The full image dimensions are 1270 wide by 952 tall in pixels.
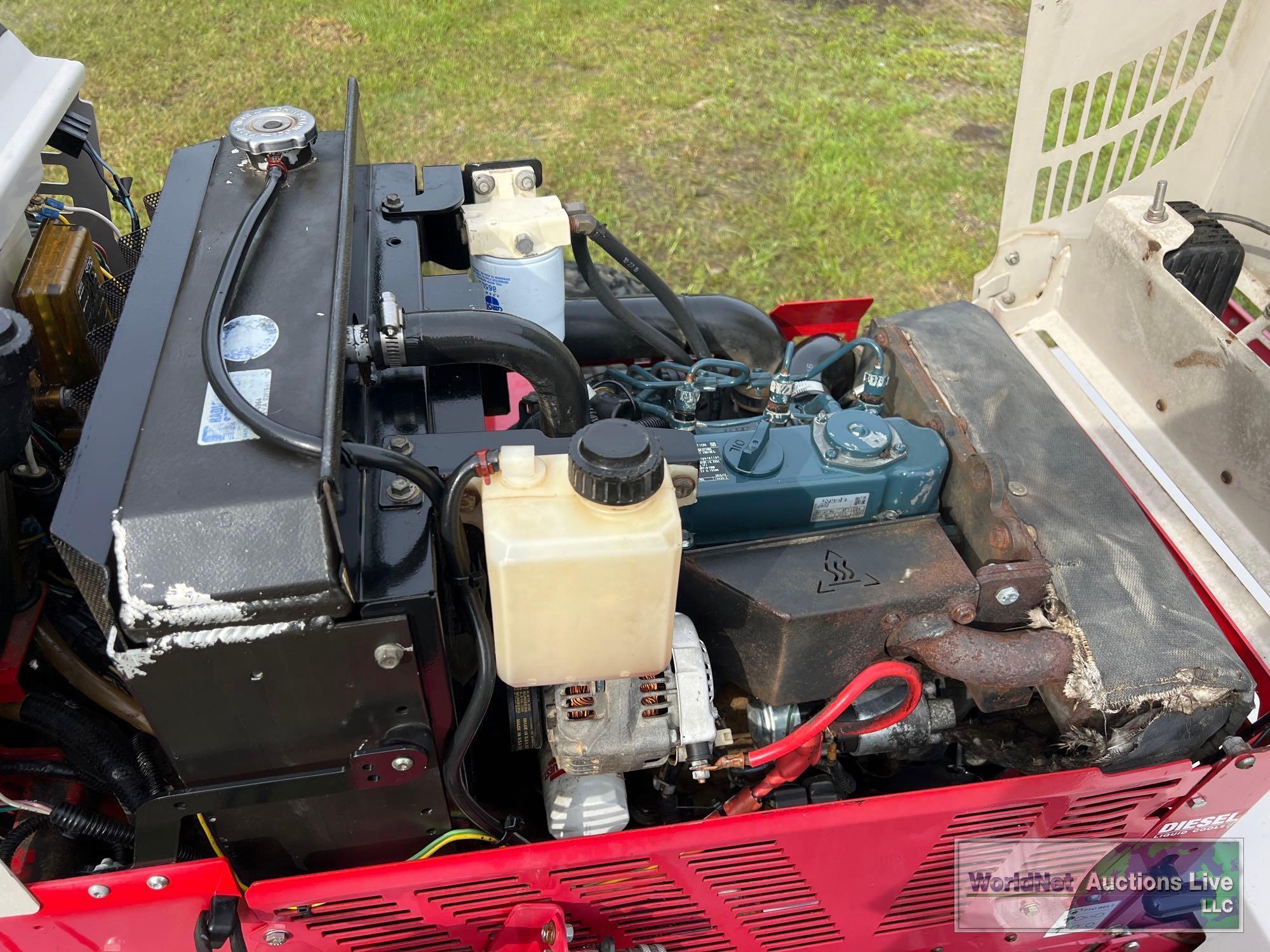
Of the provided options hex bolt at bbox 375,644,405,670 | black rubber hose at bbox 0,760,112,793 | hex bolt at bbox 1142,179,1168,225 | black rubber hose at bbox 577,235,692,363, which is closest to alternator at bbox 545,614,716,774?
hex bolt at bbox 375,644,405,670

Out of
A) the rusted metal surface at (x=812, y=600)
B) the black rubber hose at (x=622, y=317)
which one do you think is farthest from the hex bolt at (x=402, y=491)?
the black rubber hose at (x=622, y=317)

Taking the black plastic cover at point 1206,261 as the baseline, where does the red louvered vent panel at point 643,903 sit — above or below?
below

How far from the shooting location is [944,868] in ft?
5.83

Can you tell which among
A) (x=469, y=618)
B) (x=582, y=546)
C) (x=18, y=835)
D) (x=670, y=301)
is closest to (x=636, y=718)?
(x=469, y=618)

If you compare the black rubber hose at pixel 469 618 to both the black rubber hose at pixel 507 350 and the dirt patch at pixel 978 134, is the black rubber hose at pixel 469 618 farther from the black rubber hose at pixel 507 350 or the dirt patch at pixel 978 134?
the dirt patch at pixel 978 134

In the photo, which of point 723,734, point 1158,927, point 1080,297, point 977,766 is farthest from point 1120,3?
point 1158,927

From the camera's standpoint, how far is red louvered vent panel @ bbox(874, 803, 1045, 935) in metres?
1.68

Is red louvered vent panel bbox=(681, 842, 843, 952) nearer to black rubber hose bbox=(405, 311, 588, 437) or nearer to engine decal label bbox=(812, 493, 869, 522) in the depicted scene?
engine decal label bbox=(812, 493, 869, 522)

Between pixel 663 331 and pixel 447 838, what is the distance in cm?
133

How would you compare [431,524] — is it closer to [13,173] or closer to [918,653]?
[918,653]

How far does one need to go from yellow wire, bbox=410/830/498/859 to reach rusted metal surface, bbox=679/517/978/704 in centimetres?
49

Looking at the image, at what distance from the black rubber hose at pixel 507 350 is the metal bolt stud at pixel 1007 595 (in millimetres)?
755

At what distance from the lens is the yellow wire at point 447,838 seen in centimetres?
154

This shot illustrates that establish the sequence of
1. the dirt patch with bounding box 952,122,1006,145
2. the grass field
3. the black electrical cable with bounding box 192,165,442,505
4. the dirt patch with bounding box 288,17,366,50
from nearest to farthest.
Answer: the black electrical cable with bounding box 192,165,442,505
the grass field
the dirt patch with bounding box 952,122,1006,145
the dirt patch with bounding box 288,17,366,50
